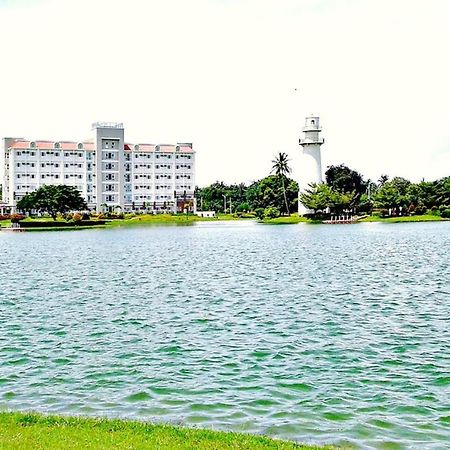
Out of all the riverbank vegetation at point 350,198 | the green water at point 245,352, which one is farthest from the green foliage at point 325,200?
the green water at point 245,352

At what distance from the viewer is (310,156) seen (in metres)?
127

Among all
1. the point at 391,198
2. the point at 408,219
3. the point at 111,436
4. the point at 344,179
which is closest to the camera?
the point at 111,436

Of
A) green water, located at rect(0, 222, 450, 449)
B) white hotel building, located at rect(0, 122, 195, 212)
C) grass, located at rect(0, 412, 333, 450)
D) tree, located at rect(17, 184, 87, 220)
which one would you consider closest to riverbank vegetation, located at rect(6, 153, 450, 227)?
tree, located at rect(17, 184, 87, 220)

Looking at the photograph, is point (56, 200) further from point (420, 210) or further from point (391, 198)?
point (420, 210)

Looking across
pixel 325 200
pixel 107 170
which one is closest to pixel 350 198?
pixel 325 200

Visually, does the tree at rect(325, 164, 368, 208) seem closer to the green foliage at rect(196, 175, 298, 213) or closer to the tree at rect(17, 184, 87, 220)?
the green foliage at rect(196, 175, 298, 213)

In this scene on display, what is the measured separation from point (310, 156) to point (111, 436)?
119858 mm

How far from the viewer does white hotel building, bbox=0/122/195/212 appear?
157 meters

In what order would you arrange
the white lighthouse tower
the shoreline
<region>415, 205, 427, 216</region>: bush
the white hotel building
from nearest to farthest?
1. the shoreline
2. <region>415, 205, 427, 216</region>: bush
3. the white lighthouse tower
4. the white hotel building

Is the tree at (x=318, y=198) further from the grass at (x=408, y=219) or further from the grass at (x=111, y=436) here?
the grass at (x=111, y=436)

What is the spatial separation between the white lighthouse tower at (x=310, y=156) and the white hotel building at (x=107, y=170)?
48725 millimetres

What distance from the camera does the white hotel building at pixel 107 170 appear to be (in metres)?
157

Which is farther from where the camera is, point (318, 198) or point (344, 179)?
point (344, 179)

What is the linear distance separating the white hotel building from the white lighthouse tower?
48725 millimetres
